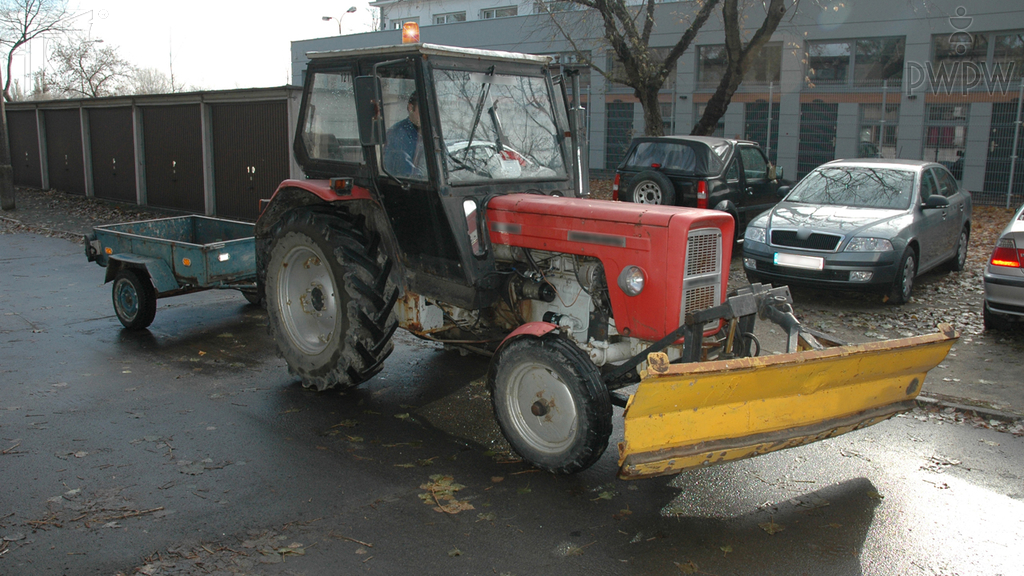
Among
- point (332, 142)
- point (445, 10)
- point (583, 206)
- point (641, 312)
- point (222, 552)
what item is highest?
point (445, 10)

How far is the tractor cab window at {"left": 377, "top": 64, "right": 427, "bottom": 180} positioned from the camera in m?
5.12

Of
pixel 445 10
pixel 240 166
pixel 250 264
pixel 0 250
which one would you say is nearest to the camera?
pixel 250 264

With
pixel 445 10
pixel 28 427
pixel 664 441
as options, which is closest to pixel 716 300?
pixel 664 441

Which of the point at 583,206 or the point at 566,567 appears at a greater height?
the point at 583,206

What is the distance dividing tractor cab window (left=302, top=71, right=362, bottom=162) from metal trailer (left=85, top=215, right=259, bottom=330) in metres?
2.04

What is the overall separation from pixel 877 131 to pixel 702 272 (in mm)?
19306

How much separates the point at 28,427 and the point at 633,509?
4.23 metres

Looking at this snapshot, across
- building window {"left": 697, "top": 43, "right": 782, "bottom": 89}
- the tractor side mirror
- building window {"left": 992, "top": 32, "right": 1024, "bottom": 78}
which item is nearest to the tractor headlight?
the tractor side mirror

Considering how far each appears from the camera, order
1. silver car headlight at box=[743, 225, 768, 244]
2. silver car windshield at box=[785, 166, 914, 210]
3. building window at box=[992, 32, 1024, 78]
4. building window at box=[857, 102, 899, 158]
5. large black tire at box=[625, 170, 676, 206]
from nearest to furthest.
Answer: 1. silver car headlight at box=[743, 225, 768, 244]
2. silver car windshield at box=[785, 166, 914, 210]
3. large black tire at box=[625, 170, 676, 206]
4. building window at box=[992, 32, 1024, 78]
5. building window at box=[857, 102, 899, 158]

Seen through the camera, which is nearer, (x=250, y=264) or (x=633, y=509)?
(x=633, y=509)

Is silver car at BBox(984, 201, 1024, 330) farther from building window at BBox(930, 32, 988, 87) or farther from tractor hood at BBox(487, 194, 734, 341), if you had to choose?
building window at BBox(930, 32, 988, 87)

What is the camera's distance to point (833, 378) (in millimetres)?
4297

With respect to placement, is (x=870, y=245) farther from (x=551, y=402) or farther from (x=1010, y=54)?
(x=1010, y=54)

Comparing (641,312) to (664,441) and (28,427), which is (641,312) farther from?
(28,427)
